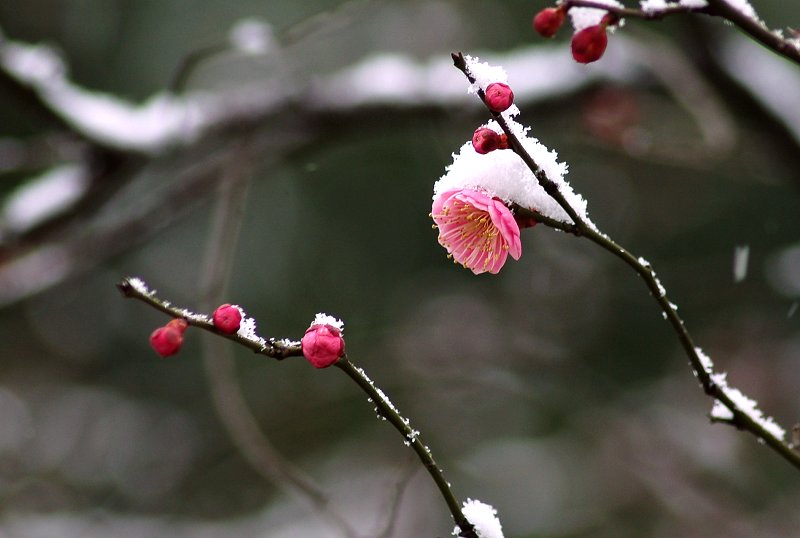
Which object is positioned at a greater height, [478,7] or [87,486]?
[478,7]

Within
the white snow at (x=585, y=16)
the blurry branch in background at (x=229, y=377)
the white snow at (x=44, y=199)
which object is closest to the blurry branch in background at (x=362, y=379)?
the white snow at (x=585, y=16)

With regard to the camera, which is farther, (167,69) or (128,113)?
(167,69)

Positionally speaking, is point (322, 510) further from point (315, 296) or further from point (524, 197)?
point (315, 296)

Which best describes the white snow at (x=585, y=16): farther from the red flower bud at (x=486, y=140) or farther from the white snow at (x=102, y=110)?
the white snow at (x=102, y=110)

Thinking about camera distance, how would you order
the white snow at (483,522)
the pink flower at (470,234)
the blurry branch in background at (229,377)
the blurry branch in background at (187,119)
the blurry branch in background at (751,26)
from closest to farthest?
the blurry branch in background at (751,26) → the white snow at (483,522) → the pink flower at (470,234) → the blurry branch in background at (229,377) → the blurry branch in background at (187,119)

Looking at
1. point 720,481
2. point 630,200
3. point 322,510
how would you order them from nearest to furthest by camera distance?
point 322,510 < point 720,481 < point 630,200

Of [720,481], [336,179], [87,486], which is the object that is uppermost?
[336,179]

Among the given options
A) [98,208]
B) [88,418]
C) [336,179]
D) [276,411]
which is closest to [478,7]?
[336,179]

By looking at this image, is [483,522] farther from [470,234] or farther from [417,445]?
[470,234]
